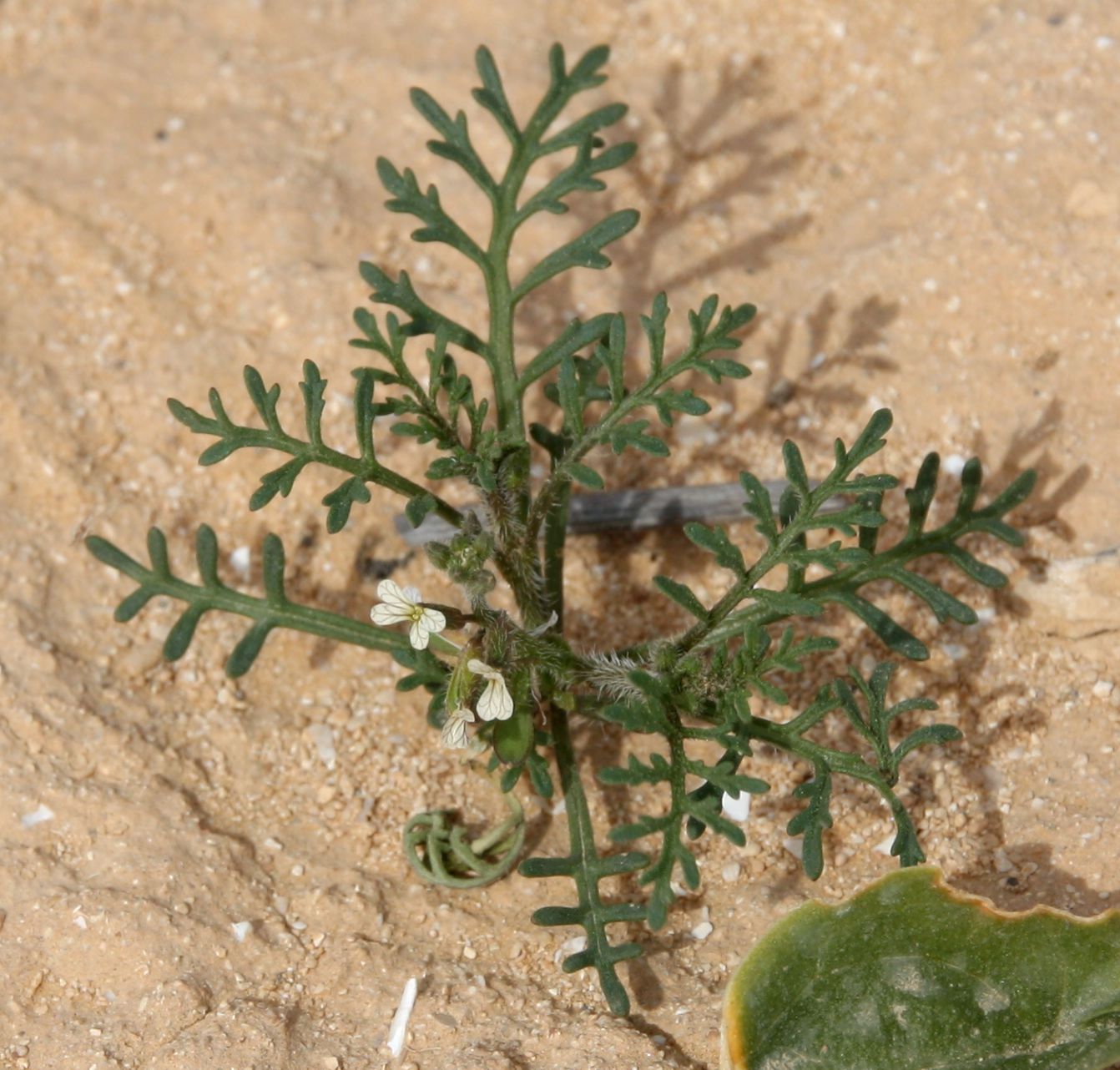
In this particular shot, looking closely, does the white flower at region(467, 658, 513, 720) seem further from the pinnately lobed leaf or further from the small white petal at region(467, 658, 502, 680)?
the pinnately lobed leaf

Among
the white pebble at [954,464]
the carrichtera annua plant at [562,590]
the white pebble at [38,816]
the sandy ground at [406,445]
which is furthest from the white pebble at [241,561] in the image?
the white pebble at [954,464]

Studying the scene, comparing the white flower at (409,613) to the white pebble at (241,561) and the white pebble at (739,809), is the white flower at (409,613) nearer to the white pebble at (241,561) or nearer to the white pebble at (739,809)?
the white pebble at (739,809)

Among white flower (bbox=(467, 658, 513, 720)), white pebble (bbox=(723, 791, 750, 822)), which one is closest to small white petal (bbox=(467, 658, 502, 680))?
white flower (bbox=(467, 658, 513, 720))

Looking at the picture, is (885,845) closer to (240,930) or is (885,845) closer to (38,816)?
(240,930)

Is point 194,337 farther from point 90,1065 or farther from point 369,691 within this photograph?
point 90,1065

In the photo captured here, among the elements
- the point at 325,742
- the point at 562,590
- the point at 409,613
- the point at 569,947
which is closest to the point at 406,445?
the point at 562,590

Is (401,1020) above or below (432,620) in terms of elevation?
below
